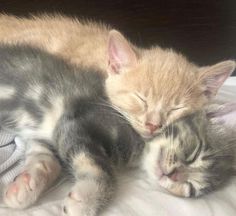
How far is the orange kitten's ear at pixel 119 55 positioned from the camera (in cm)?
142

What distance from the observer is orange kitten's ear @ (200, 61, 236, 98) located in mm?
1400

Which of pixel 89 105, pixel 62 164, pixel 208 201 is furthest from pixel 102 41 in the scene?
pixel 208 201

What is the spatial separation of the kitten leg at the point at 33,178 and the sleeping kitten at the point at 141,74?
24 cm

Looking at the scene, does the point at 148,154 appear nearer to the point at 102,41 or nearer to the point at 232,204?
the point at 232,204

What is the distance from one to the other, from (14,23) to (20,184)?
768 millimetres

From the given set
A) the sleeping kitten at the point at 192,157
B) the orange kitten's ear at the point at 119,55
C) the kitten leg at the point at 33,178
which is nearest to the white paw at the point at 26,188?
the kitten leg at the point at 33,178

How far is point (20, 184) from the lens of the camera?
114 centimetres

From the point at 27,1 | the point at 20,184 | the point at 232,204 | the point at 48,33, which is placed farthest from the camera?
the point at 27,1

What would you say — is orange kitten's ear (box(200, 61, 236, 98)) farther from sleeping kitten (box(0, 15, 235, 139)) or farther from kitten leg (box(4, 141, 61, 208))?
kitten leg (box(4, 141, 61, 208))

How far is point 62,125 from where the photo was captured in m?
1.28

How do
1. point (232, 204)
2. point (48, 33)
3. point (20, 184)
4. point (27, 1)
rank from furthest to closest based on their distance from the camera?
point (27, 1) → point (48, 33) → point (232, 204) → point (20, 184)

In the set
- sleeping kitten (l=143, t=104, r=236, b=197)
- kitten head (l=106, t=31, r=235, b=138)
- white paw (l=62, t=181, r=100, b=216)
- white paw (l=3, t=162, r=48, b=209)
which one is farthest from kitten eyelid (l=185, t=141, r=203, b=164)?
white paw (l=3, t=162, r=48, b=209)

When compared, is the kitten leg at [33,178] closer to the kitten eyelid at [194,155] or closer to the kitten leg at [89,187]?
the kitten leg at [89,187]

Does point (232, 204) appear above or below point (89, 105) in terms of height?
below
